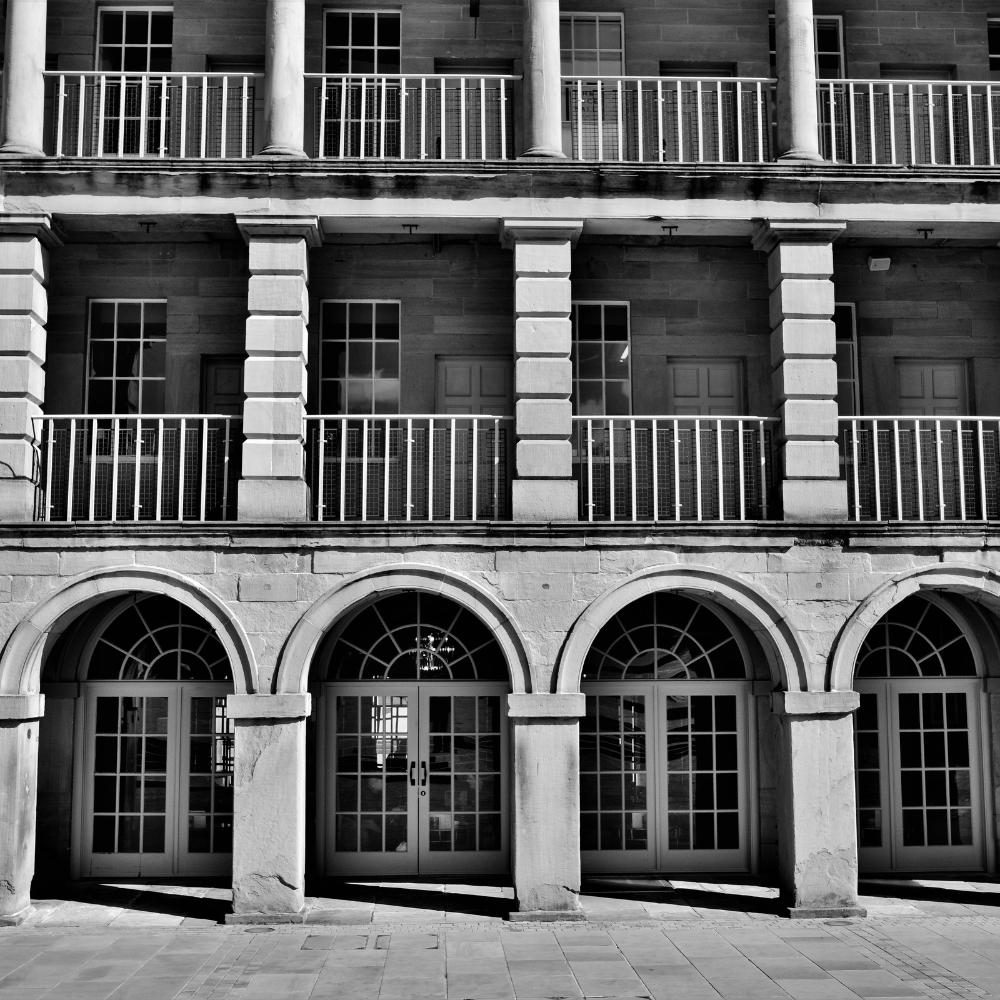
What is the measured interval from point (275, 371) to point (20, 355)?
252cm

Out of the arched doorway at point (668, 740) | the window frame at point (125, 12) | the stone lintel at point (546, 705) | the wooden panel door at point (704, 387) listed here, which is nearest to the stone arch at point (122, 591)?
the stone lintel at point (546, 705)

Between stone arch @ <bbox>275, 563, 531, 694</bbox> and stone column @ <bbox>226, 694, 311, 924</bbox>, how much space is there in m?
0.36

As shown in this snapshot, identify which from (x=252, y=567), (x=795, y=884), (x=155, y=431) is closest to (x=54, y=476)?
(x=155, y=431)

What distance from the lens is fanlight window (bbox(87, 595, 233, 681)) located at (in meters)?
13.7

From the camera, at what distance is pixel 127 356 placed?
13750mm

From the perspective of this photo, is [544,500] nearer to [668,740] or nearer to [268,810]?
[668,740]

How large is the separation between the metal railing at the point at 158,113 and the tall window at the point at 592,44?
3.64 meters

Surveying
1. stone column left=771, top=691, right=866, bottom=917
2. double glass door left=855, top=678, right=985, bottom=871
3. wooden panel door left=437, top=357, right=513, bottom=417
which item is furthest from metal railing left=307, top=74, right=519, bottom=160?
double glass door left=855, top=678, right=985, bottom=871

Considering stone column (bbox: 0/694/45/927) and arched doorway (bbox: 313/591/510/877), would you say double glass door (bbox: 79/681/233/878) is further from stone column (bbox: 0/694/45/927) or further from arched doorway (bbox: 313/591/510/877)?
stone column (bbox: 0/694/45/927)

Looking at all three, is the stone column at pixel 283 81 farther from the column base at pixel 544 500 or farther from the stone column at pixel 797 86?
the stone column at pixel 797 86

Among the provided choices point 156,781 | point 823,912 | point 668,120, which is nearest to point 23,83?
point 668,120

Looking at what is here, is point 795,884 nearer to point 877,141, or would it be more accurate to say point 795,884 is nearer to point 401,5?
point 877,141

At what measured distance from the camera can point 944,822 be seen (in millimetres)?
13750

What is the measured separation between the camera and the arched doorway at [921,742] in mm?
13703
